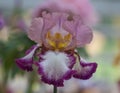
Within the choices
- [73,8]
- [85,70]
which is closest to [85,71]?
[85,70]

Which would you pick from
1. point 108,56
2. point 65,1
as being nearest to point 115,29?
point 108,56

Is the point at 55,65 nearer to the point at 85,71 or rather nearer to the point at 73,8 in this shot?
the point at 85,71

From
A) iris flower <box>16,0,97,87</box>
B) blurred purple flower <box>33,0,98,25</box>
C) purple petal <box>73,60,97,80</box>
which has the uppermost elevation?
iris flower <box>16,0,97,87</box>

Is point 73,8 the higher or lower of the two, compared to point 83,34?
lower

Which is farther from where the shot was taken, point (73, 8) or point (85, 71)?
point (73, 8)

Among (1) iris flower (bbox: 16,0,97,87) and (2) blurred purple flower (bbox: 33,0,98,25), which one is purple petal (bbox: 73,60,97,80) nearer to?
(1) iris flower (bbox: 16,0,97,87)

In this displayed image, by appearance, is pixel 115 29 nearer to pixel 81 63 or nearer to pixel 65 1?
pixel 65 1

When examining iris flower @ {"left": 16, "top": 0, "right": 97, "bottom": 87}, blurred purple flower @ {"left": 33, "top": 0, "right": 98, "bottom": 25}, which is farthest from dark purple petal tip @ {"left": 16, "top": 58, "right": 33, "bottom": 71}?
blurred purple flower @ {"left": 33, "top": 0, "right": 98, "bottom": 25}

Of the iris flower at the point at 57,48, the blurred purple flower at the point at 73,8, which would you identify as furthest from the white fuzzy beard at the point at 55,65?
the blurred purple flower at the point at 73,8

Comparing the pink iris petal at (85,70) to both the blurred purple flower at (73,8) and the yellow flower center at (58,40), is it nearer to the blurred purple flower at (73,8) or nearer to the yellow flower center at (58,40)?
the yellow flower center at (58,40)
